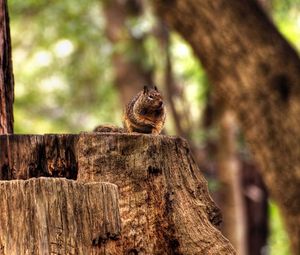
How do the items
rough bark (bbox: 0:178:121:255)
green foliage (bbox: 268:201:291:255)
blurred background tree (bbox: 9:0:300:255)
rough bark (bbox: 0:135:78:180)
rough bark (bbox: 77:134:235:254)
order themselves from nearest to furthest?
rough bark (bbox: 0:178:121:255)
rough bark (bbox: 77:134:235:254)
rough bark (bbox: 0:135:78:180)
blurred background tree (bbox: 9:0:300:255)
green foliage (bbox: 268:201:291:255)

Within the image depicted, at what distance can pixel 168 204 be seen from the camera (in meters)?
5.27

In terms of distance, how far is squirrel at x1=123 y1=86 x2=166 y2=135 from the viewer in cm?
597

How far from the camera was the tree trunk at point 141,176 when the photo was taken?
522 centimetres

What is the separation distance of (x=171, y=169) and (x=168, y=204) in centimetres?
19

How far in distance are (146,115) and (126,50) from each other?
11704 millimetres

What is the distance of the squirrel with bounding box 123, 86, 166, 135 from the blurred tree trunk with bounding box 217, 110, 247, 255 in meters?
10.0

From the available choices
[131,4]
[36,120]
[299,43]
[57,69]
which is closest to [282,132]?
[131,4]

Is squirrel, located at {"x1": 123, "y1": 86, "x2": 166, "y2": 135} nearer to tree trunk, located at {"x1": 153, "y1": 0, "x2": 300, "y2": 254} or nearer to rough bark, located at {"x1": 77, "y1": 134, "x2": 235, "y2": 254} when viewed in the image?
rough bark, located at {"x1": 77, "y1": 134, "x2": 235, "y2": 254}

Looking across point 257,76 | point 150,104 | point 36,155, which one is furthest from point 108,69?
point 36,155

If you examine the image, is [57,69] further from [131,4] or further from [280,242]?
[280,242]

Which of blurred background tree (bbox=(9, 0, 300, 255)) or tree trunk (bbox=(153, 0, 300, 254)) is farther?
blurred background tree (bbox=(9, 0, 300, 255))

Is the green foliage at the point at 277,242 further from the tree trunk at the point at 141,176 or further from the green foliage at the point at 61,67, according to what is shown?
the tree trunk at the point at 141,176

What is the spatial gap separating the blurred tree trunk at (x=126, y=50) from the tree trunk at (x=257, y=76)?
6.73 m

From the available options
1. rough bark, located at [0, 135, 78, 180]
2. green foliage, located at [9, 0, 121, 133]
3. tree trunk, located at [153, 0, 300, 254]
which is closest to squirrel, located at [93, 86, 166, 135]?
rough bark, located at [0, 135, 78, 180]
